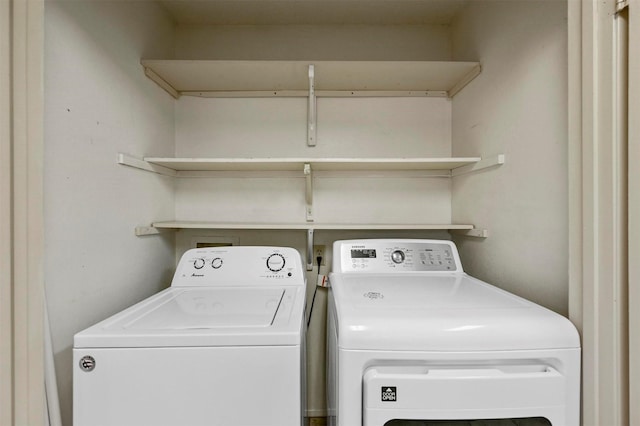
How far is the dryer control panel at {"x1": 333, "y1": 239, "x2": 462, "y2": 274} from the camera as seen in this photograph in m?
1.44

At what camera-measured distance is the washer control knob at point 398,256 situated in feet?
4.79

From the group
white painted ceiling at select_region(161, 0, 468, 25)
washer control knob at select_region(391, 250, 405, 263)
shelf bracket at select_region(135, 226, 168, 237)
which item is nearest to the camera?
shelf bracket at select_region(135, 226, 168, 237)

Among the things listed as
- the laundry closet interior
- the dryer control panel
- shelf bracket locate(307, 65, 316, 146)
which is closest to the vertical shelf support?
the laundry closet interior

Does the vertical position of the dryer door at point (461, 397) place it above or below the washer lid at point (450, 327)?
below

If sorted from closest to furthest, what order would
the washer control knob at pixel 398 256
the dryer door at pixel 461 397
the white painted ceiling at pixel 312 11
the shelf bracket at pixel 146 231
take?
1. the dryer door at pixel 461 397
2. the shelf bracket at pixel 146 231
3. the washer control knob at pixel 398 256
4. the white painted ceiling at pixel 312 11

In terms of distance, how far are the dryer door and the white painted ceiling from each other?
1719 mm

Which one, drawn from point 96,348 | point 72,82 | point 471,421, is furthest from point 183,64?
point 471,421

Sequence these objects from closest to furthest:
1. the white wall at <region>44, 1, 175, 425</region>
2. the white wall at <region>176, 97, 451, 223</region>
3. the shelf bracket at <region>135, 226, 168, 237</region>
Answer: the white wall at <region>44, 1, 175, 425</region>
the shelf bracket at <region>135, 226, 168, 237</region>
the white wall at <region>176, 97, 451, 223</region>

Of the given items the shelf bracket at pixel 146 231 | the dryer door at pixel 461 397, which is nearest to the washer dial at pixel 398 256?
the dryer door at pixel 461 397

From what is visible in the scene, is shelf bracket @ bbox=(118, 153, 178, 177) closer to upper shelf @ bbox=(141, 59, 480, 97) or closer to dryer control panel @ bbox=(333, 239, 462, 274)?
upper shelf @ bbox=(141, 59, 480, 97)

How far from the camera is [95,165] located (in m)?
1.09

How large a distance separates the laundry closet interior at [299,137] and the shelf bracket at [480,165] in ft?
0.03

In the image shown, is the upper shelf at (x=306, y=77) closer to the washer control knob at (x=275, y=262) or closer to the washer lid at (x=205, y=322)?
the washer control knob at (x=275, y=262)
